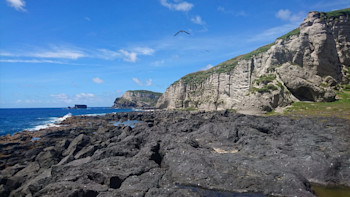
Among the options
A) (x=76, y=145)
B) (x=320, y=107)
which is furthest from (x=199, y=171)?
(x=320, y=107)

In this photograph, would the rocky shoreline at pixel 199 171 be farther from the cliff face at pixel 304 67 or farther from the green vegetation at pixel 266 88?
the cliff face at pixel 304 67

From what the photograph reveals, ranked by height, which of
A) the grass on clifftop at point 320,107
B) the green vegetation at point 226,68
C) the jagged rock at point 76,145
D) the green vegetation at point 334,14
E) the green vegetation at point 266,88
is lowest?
the jagged rock at point 76,145

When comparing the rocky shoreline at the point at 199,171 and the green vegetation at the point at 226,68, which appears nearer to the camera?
the rocky shoreline at the point at 199,171

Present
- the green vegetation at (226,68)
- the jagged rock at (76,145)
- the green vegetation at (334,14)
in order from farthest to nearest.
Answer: the green vegetation at (226,68) → the green vegetation at (334,14) → the jagged rock at (76,145)

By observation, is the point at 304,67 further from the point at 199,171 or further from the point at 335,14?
the point at 199,171

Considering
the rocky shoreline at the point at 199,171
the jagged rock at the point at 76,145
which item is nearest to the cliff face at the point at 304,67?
the rocky shoreline at the point at 199,171

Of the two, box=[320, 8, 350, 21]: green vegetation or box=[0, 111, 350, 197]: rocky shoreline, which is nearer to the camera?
box=[0, 111, 350, 197]: rocky shoreline

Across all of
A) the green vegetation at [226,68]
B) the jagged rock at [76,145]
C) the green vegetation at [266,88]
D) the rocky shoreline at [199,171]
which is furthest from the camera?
the green vegetation at [226,68]

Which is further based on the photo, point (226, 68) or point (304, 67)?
point (226, 68)

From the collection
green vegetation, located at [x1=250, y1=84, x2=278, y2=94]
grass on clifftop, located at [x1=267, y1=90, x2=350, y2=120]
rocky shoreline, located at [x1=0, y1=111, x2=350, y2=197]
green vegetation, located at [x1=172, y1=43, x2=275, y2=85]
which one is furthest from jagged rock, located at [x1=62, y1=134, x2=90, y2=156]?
green vegetation, located at [x1=172, y1=43, x2=275, y2=85]

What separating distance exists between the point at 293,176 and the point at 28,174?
21770mm

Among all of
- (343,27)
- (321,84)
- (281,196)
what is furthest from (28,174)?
(343,27)

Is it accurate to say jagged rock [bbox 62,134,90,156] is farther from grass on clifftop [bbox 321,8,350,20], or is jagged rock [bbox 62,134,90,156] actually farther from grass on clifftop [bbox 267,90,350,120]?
grass on clifftop [bbox 321,8,350,20]

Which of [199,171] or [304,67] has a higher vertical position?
[304,67]
